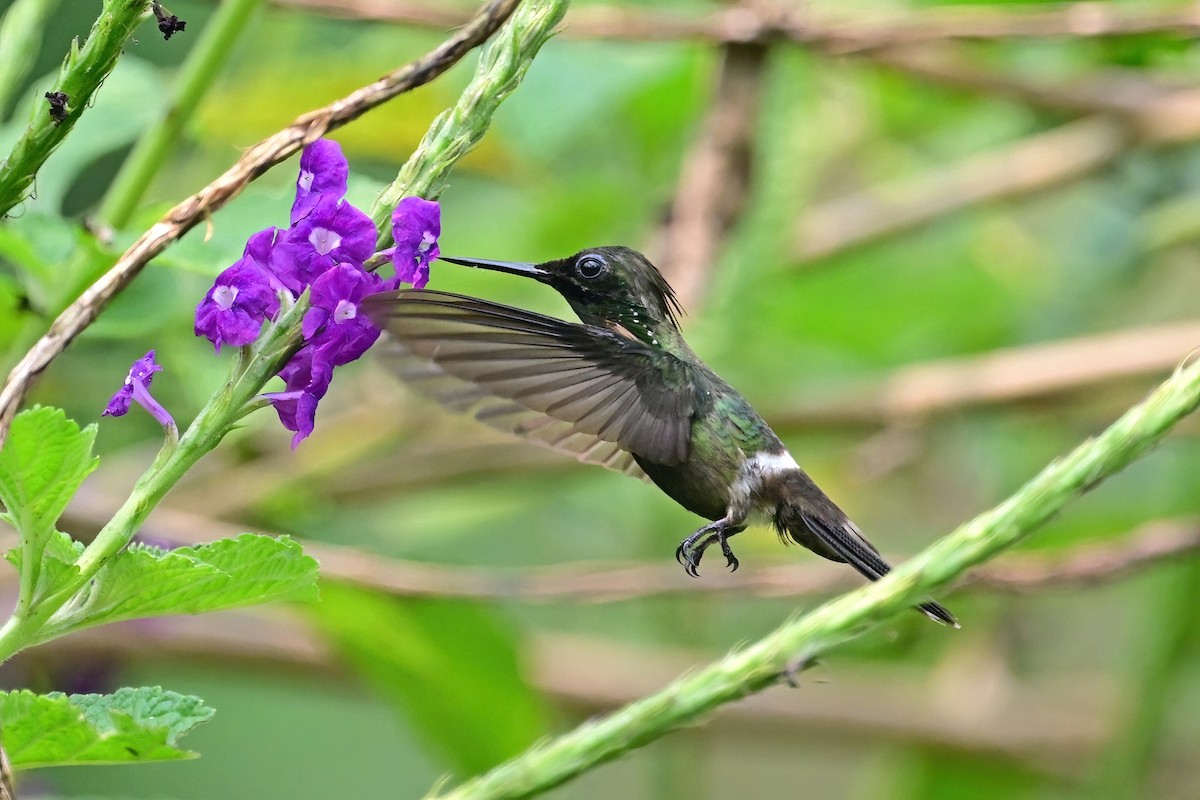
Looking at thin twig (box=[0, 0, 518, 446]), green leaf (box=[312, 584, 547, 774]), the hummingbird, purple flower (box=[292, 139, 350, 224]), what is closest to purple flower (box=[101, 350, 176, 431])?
thin twig (box=[0, 0, 518, 446])

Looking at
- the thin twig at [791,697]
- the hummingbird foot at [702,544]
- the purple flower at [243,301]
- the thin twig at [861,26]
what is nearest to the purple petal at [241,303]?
the purple flower at [243,301]

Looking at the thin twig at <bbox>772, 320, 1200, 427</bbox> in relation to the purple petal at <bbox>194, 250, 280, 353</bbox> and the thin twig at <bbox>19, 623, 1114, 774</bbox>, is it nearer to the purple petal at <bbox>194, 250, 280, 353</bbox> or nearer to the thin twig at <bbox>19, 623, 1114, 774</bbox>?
the thin twig at <bbox>19, 623, 1114, 774</bbox>

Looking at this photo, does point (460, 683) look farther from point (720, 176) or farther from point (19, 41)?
point (19, 41)

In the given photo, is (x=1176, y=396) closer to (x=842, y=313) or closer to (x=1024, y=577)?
(x=1024, y=577)

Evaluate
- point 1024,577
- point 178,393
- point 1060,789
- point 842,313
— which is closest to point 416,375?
point 1024,577

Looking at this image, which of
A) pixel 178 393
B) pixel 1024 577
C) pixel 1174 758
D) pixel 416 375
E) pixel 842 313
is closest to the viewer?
pixel 416 375

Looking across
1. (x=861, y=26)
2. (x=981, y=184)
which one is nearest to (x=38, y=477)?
(x=861, y=26)
